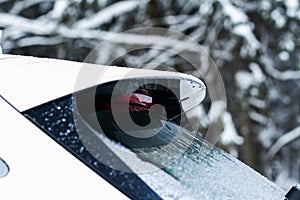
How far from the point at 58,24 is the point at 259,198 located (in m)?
5.19

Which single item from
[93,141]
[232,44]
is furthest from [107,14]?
[93,141]

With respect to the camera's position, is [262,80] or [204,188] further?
[262,80]

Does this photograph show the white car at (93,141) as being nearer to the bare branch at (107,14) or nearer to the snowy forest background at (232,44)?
the snowy forest background at (232,44)

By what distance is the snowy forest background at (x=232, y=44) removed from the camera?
6168 millimetres

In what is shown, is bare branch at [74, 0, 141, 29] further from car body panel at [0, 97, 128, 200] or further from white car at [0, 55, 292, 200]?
car body panel at [0, 97, 128, 200]

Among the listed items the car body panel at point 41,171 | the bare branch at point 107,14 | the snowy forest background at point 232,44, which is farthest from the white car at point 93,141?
the bare branch at point 107,14

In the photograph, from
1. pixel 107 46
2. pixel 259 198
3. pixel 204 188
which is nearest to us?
pixel 204 188

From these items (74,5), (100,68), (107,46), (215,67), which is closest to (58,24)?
(74,5)

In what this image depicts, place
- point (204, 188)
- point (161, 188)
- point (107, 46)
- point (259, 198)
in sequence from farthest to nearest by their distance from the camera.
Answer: point (107, 46) → point (259, 198) → point (204, 188) → point (161, 188)

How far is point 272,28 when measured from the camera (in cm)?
617

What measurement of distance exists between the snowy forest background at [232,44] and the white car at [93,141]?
15.6 feet

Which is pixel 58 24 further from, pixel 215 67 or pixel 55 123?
pixel 55 123

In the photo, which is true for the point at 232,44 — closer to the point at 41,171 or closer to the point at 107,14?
the point at 107,14

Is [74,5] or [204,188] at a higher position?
[204,188]
